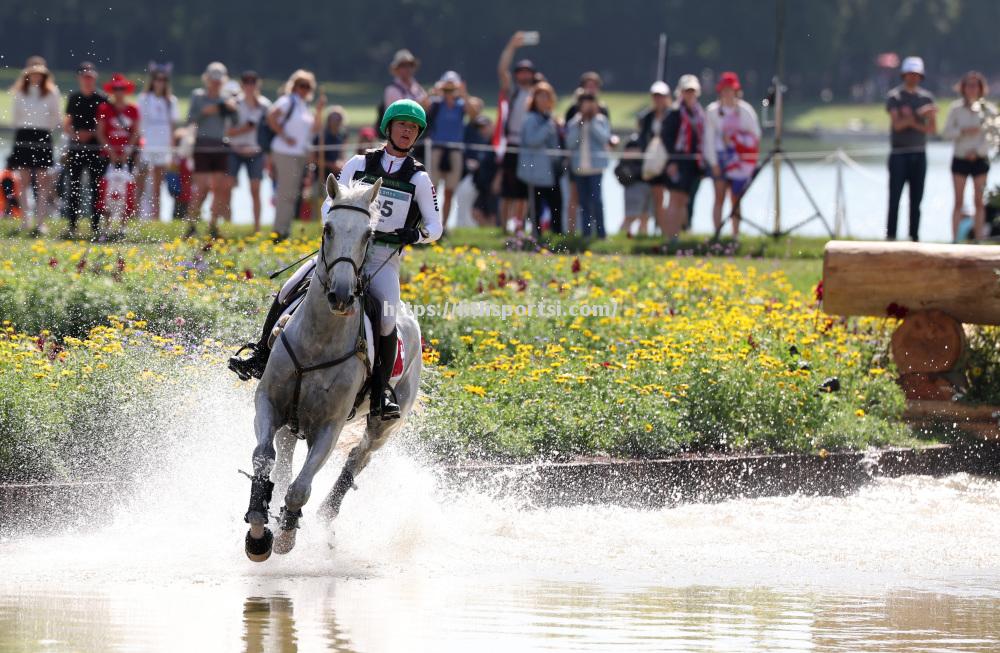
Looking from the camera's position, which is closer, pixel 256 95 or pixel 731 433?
pixel 731 433

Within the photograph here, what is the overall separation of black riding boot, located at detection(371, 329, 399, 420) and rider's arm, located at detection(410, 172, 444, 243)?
0.62 meters

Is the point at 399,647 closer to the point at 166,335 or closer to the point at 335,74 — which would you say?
the point at 166,335

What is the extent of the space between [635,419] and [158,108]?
35.8ft

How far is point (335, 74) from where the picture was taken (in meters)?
90.7

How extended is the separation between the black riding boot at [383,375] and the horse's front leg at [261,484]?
27.3 inches

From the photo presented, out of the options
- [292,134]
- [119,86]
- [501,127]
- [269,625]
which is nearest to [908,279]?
[269,625]

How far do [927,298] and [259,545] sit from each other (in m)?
6.66

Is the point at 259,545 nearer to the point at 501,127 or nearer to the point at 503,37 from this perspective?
the point at 501,127

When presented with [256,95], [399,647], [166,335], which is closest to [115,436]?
[166,335]

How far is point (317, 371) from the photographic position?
33.6 feet

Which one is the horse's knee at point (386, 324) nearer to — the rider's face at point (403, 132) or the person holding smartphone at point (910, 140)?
the rider's face at point (403, 132)

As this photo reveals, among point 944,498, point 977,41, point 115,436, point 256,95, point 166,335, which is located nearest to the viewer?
point 115,436

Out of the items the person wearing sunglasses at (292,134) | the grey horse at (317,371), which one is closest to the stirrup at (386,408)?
the grey horse at (317,371)

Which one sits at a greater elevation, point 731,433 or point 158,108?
point 158,108
